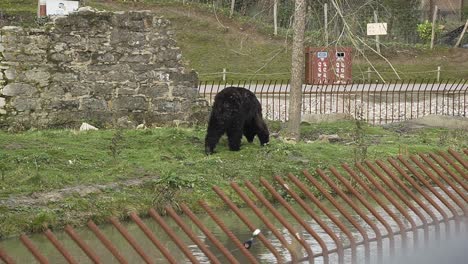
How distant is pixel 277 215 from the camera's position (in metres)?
7.73

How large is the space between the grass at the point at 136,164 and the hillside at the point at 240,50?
751 inches

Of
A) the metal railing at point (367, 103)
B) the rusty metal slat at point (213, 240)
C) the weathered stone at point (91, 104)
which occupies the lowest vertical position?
the metal railing at point (367, 103)

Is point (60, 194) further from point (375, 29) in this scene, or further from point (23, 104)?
point (375, 29)

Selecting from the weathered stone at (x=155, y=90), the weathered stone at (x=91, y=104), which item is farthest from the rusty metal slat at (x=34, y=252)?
the weathered stone at (x=155, y=90)

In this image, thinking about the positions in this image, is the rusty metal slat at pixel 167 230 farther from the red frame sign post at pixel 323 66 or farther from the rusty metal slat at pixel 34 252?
the red frame sign post at pixel 323 66

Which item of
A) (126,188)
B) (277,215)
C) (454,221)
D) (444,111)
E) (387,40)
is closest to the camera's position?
(277,215)

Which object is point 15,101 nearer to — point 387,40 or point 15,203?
point 15,203

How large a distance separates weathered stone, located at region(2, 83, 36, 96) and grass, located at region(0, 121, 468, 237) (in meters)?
1.14

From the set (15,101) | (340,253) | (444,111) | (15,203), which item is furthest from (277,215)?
(444,111)

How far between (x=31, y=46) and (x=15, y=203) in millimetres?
7175

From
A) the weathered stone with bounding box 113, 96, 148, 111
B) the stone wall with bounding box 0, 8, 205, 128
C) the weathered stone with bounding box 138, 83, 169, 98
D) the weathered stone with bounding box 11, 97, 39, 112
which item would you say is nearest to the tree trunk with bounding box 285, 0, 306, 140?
the stone wall with bounding box 0, 8, 205, 128

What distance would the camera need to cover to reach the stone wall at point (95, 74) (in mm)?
19578

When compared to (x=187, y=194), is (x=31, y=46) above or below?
above

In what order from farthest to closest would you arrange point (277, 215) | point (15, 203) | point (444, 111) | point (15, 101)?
point (444, 111), point (15, 101), point (15, 203), point (277, 215)
